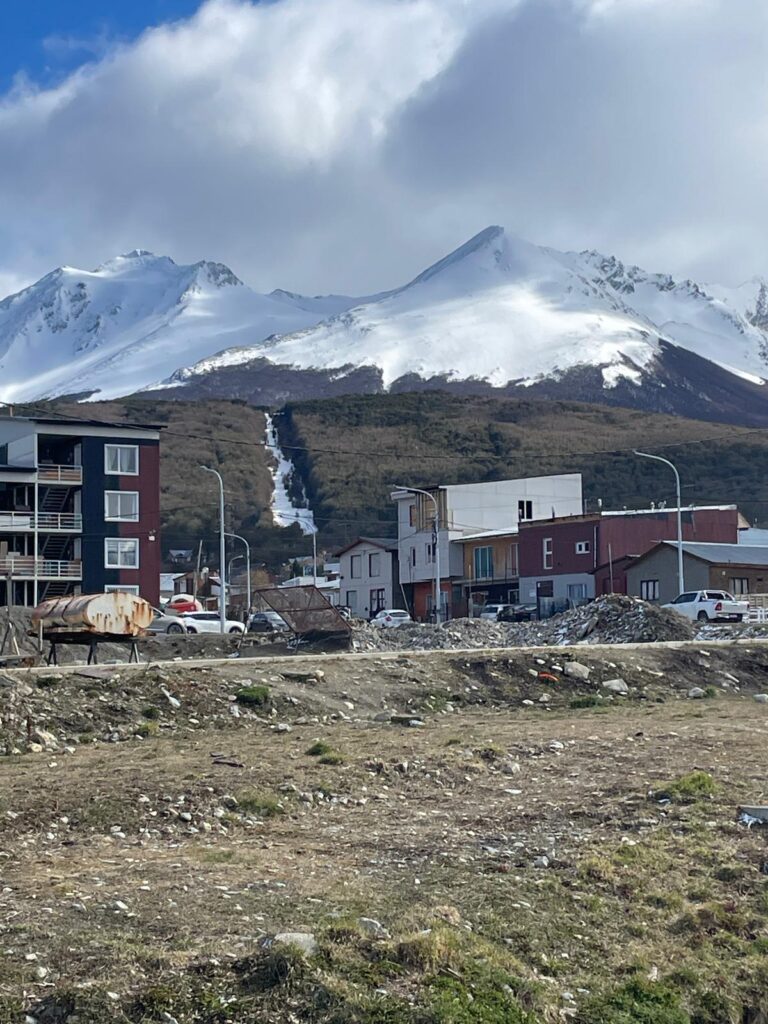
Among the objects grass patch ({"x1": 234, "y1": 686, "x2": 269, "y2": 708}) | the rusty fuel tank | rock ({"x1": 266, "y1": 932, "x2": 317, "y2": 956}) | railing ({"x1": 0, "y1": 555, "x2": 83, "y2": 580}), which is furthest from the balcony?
rock ({"x1": 266, "y1": 932, "x2": 317, "y2": 956})

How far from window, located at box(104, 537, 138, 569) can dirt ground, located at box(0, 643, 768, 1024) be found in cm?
5376

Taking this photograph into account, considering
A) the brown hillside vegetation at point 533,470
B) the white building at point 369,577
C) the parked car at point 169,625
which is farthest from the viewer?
the brown hillside vegetation at point 533,470

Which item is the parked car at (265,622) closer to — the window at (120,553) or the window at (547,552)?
the window at (120,553)

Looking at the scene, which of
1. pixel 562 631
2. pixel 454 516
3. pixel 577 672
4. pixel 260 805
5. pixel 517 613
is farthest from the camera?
pixel 454 516

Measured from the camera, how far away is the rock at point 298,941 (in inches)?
436

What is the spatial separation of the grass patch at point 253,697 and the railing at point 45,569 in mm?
51405

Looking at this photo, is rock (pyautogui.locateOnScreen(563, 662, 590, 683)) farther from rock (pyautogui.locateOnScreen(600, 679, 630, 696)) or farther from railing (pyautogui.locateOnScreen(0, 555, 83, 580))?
railing (pyautogui.locateOnScreen(0, 555, 83, 580))

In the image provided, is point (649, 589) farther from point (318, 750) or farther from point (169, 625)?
point (318, 750)

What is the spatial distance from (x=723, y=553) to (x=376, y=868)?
68186 millimetres

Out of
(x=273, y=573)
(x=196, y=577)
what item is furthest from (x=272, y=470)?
(x=196, y=577)

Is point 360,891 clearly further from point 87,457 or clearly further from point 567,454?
point 567,454

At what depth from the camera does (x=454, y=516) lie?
103875 millimetres

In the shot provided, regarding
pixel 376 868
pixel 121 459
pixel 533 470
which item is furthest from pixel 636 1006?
pixel 533 470

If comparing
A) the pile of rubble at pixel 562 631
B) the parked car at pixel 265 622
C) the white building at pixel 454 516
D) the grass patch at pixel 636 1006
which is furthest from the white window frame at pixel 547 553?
the grass patch at pixel 636 1006
